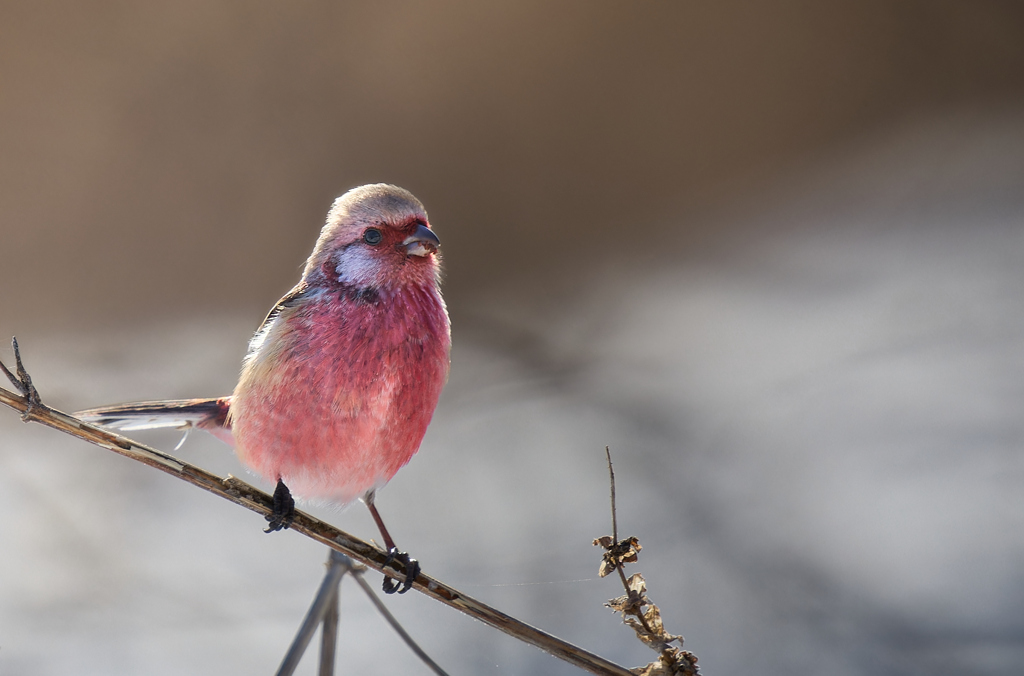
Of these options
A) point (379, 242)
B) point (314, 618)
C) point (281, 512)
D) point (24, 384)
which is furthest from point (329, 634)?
point (379, 242)

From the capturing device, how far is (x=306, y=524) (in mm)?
621

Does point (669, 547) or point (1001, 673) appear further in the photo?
point (669, 547)

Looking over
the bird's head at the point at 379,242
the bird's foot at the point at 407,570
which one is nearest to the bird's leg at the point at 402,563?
the bird's foot at the point at 407,570

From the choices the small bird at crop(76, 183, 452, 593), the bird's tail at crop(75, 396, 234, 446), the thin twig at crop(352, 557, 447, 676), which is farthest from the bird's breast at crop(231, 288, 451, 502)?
the thin twig at crop(352, 557, 447, 676)

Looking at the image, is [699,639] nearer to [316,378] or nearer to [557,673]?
[557,673]

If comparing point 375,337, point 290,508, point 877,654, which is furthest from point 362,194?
point 877,654

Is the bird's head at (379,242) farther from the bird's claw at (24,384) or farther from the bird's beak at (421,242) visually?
the bird's claw at (24,384)

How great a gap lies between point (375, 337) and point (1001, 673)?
1073 millimetres

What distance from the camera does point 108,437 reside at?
531mm

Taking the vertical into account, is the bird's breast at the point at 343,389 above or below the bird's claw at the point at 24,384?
above

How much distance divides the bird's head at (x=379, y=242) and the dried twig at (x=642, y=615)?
295mm

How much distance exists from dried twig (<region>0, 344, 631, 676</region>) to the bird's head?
228mm

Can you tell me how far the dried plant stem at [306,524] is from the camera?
521 mm

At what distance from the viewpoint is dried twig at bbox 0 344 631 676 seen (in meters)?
0.51
